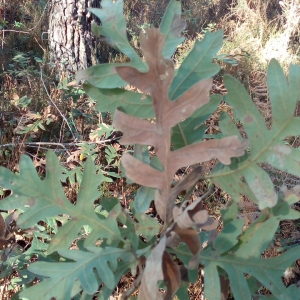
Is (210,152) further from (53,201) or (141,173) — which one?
(53,201)

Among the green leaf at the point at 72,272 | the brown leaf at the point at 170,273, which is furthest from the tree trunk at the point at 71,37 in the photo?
the brown leaf at the point at 170,273

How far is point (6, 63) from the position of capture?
9.54ft

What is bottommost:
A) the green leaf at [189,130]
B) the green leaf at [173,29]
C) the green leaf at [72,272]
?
the green leaf at [72,272]

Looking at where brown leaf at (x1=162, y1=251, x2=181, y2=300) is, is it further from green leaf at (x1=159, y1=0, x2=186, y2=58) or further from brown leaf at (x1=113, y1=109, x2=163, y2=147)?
green leaf at (x1=159, y1=0, x2=186, y2=58)

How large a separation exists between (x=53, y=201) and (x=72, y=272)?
0.16m

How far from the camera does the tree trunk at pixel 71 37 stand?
9.16 ft

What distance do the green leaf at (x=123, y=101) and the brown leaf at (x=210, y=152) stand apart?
155 millimetres

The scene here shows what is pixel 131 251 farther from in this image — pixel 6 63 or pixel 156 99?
pixel 6 63

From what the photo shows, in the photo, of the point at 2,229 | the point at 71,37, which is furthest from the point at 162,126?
the point at 71,37

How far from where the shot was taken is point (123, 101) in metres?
0.77

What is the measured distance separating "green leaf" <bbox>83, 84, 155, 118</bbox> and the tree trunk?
82.8 inches

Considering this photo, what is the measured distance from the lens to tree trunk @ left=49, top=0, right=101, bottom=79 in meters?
2.79

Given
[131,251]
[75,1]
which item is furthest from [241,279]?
[75,1]

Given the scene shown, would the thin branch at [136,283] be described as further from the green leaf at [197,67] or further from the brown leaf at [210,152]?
the green leaf at [197,67]
